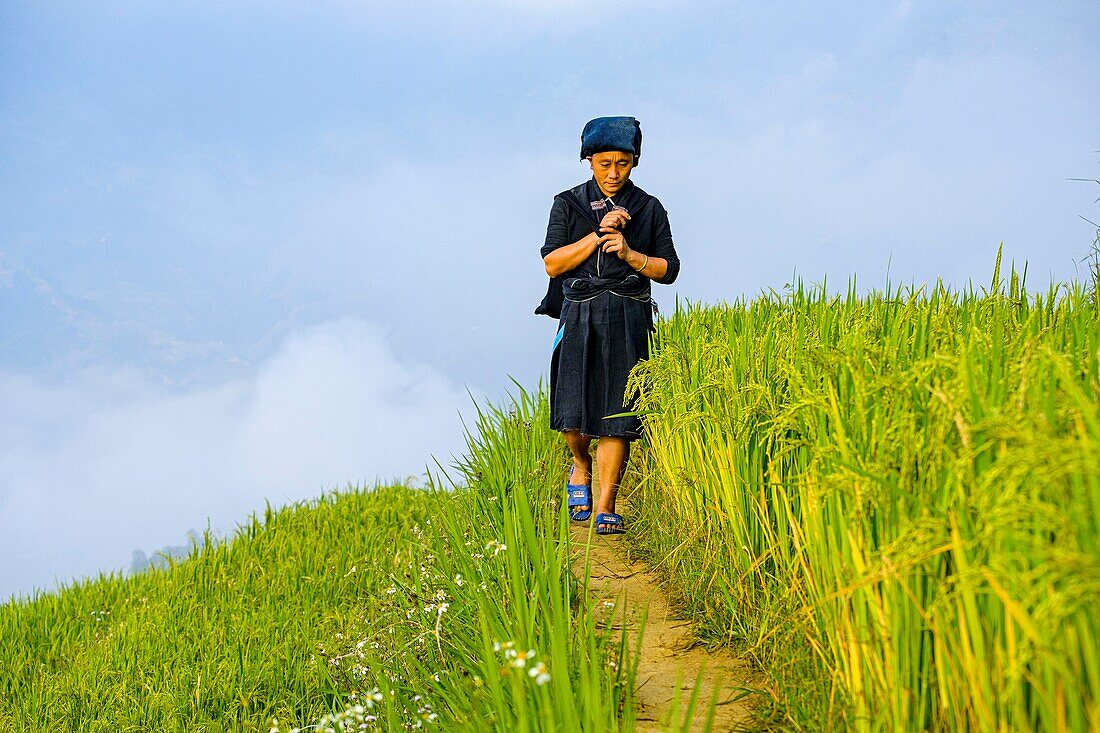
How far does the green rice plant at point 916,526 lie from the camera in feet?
5.80

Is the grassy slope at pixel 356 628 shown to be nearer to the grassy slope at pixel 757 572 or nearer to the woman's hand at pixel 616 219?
the grassy slope at pixel 757 572

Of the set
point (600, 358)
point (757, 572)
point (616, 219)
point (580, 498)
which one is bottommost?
point (757, 572)

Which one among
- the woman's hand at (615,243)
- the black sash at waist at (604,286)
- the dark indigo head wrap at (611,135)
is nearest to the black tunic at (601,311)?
the black sash at waist at (604,286)

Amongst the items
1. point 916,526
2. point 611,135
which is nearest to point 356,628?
point 611,135

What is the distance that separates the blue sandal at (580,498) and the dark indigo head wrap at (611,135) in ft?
5.85

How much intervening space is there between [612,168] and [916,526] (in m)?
3.21

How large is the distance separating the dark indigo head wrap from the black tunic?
0.84 feet

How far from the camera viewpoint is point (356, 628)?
4.80 metres

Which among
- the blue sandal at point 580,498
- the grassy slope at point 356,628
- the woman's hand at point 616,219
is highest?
the woman's hand at point 616,219

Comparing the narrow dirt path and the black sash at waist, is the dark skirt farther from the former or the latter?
the narrow dirt path

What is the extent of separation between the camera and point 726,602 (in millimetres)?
3410

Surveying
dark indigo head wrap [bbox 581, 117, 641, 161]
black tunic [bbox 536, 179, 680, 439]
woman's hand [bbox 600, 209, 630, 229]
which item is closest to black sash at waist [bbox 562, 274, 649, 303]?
black tunic [bbox 536, 179, 680, 439]

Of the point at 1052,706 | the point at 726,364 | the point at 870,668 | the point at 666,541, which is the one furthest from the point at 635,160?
the point at 1052,706

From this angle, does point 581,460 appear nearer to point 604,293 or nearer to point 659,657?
point 604,293
